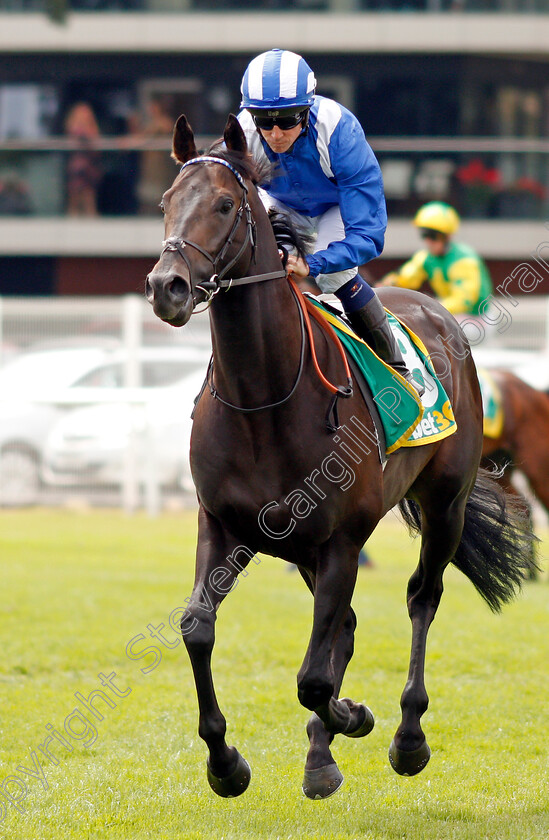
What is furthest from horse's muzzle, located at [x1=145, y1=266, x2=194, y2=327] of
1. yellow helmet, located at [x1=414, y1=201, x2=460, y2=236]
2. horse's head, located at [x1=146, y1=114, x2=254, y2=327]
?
yellow helmet, located at [x1=414, y1=201, x2=460, y2=236]

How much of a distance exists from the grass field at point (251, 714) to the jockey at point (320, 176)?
168cm

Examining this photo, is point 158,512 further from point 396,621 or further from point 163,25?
point 163,25

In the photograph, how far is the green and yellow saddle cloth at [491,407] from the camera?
900 centimetres

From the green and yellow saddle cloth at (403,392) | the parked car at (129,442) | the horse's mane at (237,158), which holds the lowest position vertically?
the parked car at (129,442)

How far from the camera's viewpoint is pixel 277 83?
3705 mm

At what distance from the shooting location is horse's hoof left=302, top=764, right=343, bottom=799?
12.7 feet

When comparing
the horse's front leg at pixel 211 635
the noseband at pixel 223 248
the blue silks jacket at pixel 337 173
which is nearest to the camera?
the noseband at pixel 223 248

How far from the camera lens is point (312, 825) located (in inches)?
149

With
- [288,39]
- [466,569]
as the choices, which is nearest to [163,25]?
[288,39]

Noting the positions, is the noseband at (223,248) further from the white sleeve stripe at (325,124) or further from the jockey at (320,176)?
the white sleeve stripe at (325,124)

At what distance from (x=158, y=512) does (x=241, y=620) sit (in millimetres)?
5529

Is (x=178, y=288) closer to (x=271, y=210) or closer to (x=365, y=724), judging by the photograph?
(x=271, y=210)

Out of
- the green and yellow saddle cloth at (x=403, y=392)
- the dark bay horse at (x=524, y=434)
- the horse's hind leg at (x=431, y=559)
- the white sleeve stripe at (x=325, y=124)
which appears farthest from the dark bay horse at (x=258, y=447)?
the dark bay horse at (x=524, y=434)

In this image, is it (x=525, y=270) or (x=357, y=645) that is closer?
(x=357, y=645)
